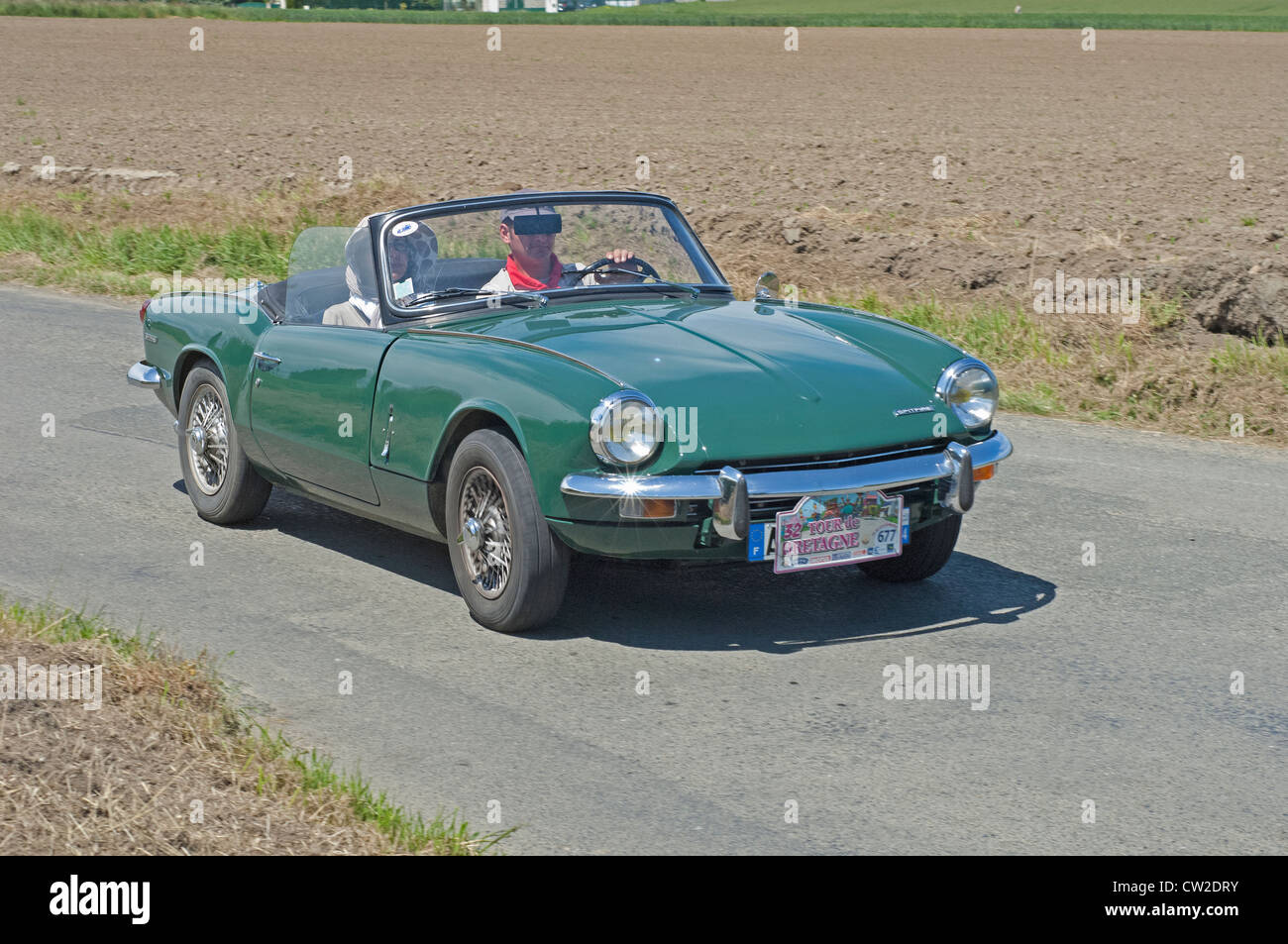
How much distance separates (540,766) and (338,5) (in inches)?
4818

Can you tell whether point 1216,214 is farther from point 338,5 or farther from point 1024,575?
point 338,5

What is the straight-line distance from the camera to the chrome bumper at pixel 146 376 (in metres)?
7.83

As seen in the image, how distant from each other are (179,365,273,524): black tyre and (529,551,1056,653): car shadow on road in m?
1.69

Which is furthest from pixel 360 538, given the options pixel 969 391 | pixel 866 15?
pixel 866 15

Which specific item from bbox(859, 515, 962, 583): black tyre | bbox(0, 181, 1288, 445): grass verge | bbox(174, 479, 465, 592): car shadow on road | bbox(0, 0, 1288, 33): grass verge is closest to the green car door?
bbox(174, 479, 465, 592): car shadow on road

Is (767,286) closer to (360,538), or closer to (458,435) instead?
(458,435)

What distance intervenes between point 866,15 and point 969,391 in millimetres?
83753

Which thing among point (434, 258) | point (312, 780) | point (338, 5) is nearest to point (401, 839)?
point (312, 780)

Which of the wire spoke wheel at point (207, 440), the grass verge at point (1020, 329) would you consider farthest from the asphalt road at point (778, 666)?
the grass verge at point (1020, 329)

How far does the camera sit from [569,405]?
5.34 meters

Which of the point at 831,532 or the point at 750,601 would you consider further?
the point at 750,601

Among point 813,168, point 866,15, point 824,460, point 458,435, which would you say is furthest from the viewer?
point 866,15

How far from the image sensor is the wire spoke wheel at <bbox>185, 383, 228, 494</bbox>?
23.9ft

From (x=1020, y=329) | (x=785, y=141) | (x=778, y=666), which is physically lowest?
(x=778, y=666)
